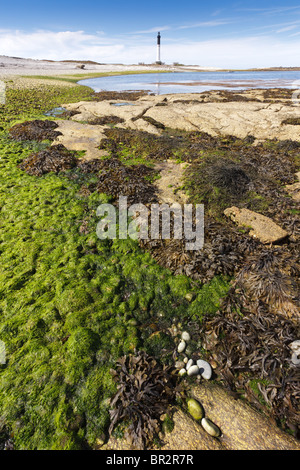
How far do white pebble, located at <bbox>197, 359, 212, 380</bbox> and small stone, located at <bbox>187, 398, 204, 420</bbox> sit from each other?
401mm

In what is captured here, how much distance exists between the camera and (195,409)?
299cm

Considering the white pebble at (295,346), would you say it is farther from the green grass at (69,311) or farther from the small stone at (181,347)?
the small stone at (181,347)

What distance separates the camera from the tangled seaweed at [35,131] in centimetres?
1208

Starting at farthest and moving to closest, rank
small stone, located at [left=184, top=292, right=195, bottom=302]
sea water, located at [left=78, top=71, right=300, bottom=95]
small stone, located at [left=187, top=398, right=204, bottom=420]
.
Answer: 1. sea water, located at [left=78, top=71, right=300, bottom=95]
2. small stone, located at [left=184, top=292, right=195, bottom=302]
3. small stone, located at [left=187, top=398, right=204, bottom=420]

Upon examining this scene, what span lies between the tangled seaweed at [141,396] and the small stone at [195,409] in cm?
23

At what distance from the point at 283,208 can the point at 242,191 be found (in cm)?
136

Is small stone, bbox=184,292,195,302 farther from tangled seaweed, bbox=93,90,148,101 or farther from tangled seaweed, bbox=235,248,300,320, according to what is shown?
tangled seaweed, bbox=93,90,148,101

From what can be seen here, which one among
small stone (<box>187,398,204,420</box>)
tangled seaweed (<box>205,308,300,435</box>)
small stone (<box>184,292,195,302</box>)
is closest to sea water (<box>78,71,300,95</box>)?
small stone (<box>184,292,195,302</box>)

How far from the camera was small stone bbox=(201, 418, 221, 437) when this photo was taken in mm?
2779

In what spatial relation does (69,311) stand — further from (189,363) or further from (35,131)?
(35,131)

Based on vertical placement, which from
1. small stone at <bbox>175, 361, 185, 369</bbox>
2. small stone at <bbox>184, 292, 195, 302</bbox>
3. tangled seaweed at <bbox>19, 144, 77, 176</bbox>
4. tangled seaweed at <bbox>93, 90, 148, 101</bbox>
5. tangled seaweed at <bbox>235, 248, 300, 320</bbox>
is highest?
tangled seaweed at <bbox>93, 90, 148, 101</bbox>

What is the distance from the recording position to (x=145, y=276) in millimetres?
4996

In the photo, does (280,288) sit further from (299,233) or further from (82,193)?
(82,193)
